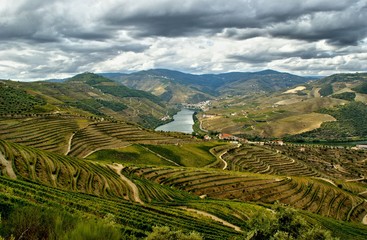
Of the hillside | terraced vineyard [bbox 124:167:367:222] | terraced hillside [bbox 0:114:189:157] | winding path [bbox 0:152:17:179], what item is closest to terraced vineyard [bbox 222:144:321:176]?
the hillside

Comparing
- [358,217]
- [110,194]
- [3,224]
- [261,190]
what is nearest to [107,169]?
[110,194]

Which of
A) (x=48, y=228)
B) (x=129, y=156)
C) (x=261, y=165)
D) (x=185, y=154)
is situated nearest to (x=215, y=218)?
(x=48, y=228)

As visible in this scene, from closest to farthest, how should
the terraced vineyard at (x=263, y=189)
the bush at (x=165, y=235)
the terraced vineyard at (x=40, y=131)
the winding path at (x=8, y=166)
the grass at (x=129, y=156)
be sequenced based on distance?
the bush at (x=165, y=235), the winding path at (x=8, y=166), the terraced vineyard at (x=263, y=189), the terraced vineyard at (x=40, y=131), the grass at (x=129, y=156)

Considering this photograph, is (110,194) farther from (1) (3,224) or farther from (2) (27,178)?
(1) (3,224)

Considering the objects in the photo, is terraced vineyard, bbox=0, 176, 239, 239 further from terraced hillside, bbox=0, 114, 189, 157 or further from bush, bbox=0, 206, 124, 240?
terraced hillside, bbox=0, 114, 189, 157

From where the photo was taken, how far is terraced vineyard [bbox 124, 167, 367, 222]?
109 metres

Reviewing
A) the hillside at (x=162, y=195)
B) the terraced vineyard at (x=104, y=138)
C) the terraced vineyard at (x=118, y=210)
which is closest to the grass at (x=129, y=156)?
the terraced vineyard at (x=104, y=138)

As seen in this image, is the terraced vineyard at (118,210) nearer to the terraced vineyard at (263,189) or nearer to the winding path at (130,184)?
the winding path at (130,184)

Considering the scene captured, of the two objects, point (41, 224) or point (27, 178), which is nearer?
point (41, 224)

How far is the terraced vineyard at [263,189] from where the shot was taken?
109125 millimetres

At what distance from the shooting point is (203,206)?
261 feet

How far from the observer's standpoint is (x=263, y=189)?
118625 millimetres

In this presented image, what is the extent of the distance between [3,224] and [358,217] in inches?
5040

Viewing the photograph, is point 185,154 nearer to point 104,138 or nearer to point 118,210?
point 104,138
